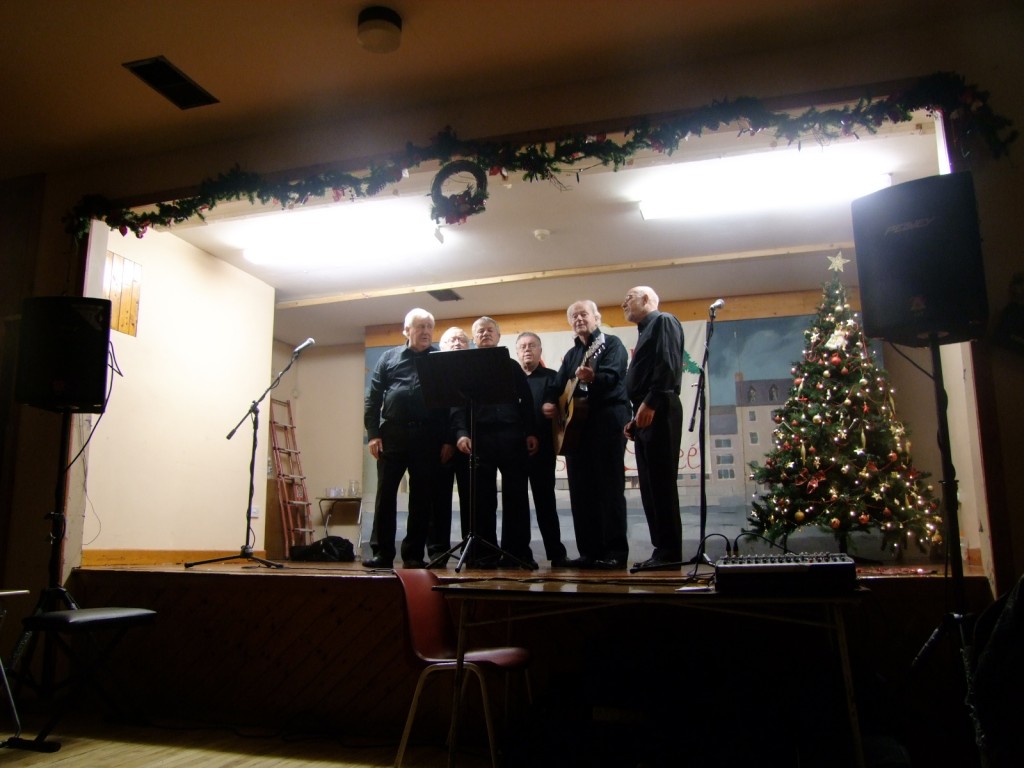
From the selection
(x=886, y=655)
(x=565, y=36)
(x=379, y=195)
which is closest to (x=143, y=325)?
(x=379, y=195)

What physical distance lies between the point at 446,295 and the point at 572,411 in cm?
349

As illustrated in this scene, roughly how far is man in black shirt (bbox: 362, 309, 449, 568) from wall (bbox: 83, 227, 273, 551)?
170 cm

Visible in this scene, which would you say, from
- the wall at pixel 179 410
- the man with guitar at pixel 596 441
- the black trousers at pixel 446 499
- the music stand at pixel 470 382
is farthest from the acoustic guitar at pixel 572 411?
the wall at pixel 179 410

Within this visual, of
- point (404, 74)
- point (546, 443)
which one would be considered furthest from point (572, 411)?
point (404, 74)

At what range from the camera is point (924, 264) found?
113 inches

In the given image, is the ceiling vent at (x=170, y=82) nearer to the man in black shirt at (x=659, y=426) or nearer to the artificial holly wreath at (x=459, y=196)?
the artificial holly wreath at (x=459, y=196)

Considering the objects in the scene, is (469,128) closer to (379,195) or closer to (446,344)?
(379,195)

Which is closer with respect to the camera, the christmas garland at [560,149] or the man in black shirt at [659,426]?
the christmas garland at [560,149]

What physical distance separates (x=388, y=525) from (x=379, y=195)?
2020 millimetres

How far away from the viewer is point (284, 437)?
31.0ft

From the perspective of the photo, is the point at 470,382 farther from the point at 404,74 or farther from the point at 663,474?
the point at 404,74

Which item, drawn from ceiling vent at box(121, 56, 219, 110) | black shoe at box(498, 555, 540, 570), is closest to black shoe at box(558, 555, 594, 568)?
black shoe at box(498, 555, 540, 570)

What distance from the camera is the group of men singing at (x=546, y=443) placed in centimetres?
448

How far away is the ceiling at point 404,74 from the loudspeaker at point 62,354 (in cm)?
119
